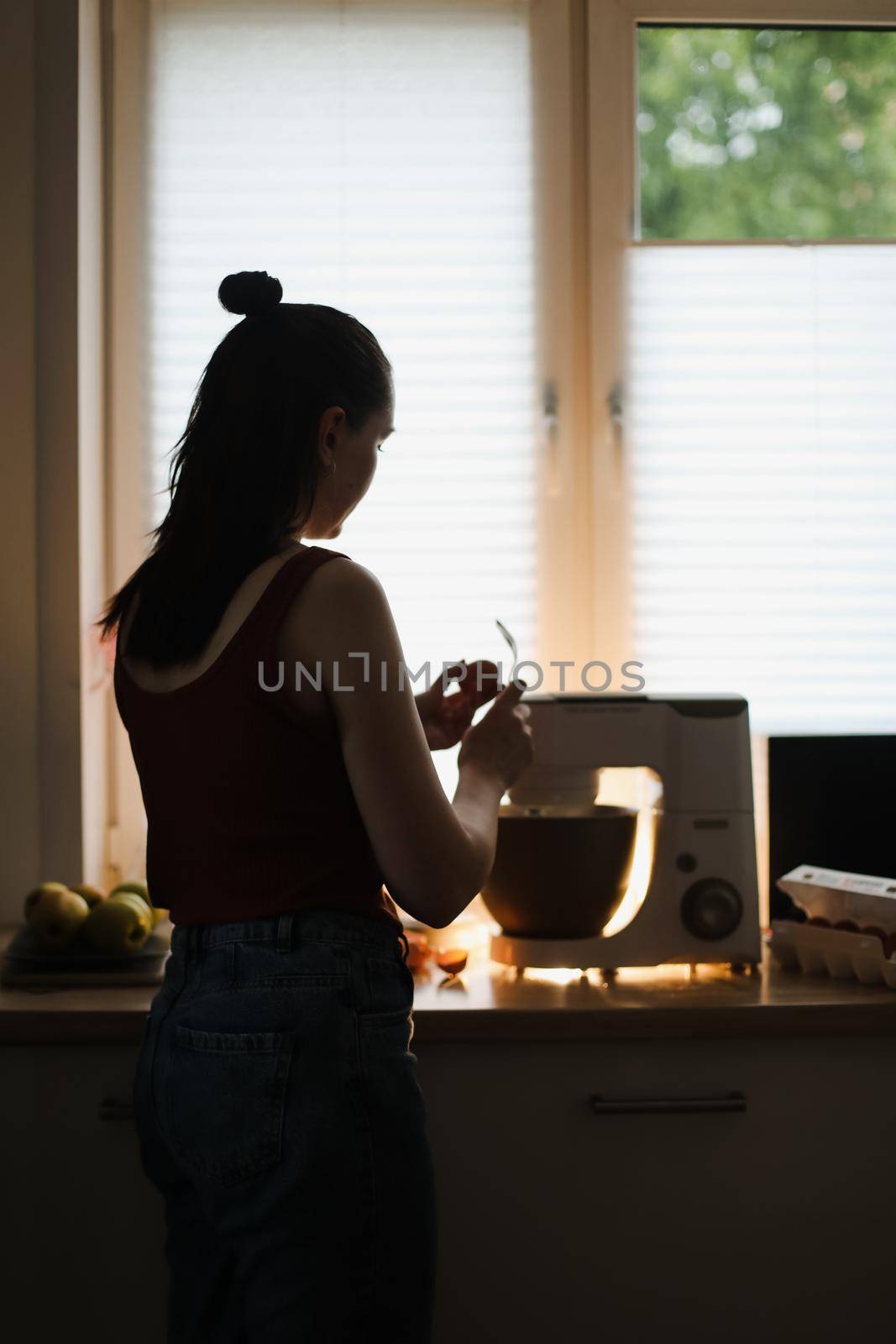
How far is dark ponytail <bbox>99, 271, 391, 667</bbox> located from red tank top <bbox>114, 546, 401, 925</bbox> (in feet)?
0.15

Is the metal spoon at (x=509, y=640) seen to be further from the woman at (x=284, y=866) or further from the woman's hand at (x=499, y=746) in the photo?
the woman at (x=284, y=866)

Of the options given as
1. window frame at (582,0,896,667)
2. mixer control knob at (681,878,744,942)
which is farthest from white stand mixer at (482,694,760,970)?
window frame at (582,0,896,667)

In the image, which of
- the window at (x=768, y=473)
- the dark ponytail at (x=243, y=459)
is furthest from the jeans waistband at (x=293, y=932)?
the window at (x=768, y=473)

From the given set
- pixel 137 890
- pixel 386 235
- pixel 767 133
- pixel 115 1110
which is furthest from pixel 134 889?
pixel 767 133

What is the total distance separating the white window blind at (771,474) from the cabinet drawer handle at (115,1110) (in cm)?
104

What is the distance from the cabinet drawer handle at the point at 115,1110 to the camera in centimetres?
135

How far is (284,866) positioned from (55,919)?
0.71m

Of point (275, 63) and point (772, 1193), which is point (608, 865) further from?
point (275, 63)

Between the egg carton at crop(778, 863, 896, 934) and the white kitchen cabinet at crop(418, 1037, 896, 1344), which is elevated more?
the egg carton at crop(778, 863, 896, 934)

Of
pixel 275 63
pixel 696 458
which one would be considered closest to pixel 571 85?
pixel 275 63

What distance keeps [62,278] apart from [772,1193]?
1.56 m

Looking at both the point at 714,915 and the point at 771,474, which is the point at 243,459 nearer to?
the point at 714,915

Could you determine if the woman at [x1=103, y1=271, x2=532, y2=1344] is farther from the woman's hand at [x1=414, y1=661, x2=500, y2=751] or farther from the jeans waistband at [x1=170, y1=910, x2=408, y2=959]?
the woman's hand at [x1=414, y1=661, x2=500, y2=751]

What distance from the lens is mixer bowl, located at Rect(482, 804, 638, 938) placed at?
1478 millimetres
